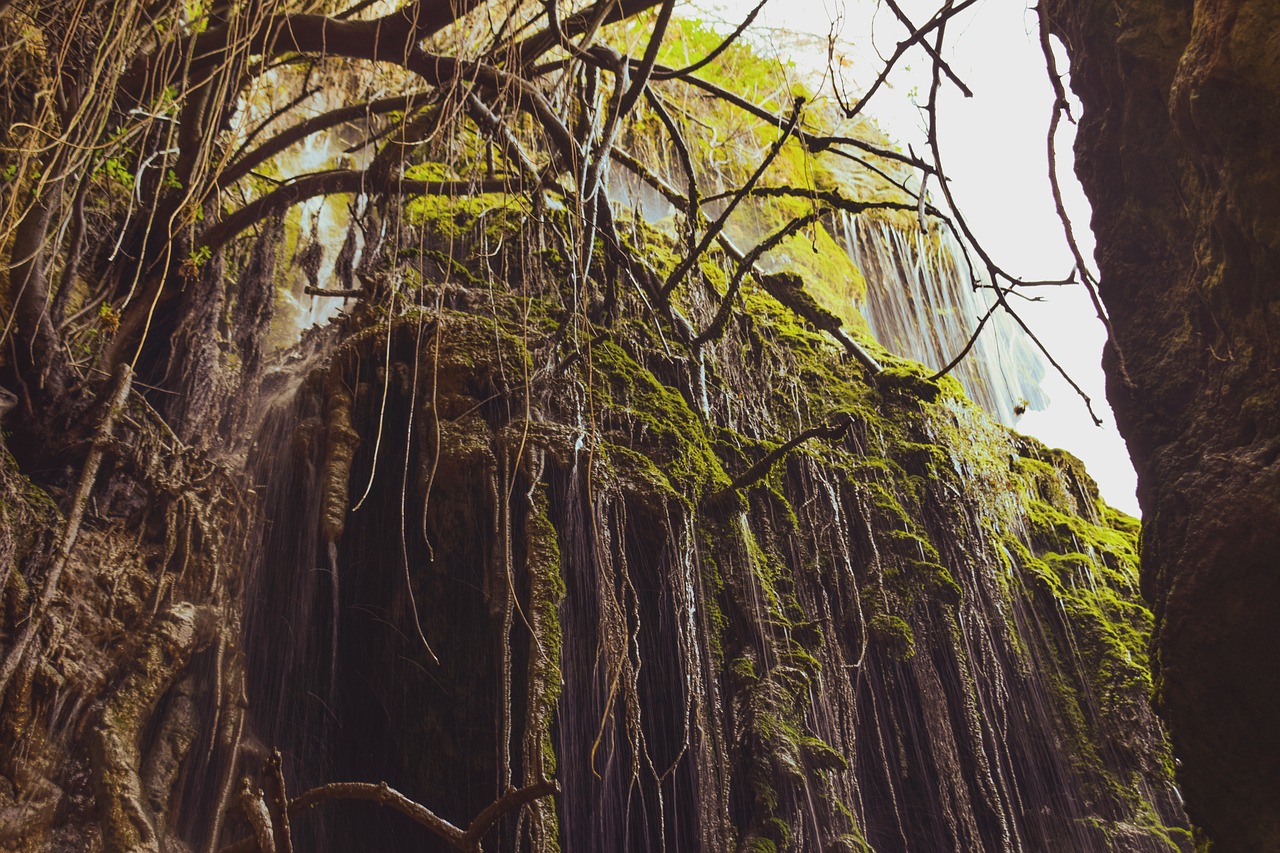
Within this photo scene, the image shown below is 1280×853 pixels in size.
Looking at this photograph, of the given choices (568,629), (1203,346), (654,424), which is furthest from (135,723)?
(1203,346)

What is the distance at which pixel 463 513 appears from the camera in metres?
3.26

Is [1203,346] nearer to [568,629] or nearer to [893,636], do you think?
[893,636]

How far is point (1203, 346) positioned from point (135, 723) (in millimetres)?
3741

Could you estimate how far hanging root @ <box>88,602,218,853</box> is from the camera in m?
2.91

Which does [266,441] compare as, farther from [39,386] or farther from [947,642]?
[947,642]

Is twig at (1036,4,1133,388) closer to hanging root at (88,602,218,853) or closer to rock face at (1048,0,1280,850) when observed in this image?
rock face at (1048,0,1280,850)

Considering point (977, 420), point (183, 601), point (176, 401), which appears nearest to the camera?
point (183, 601)

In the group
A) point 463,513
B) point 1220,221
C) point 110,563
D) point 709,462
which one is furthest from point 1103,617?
point 110,563

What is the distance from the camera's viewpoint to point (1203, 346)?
89.7 inches

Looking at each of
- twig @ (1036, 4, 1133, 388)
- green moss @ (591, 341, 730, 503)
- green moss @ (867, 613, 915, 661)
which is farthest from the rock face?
green moss @ (591, 341, 730, 503)

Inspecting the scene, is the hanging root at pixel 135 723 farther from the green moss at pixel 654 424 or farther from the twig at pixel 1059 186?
the twig at pixel 1059 186

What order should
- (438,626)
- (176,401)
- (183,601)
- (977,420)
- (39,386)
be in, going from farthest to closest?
(977,420)
(176,401)
(183,601)
(438,626)
(39,386)

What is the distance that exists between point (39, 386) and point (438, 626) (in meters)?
1.67

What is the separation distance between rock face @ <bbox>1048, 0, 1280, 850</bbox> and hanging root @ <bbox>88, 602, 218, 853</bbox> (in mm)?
3258
